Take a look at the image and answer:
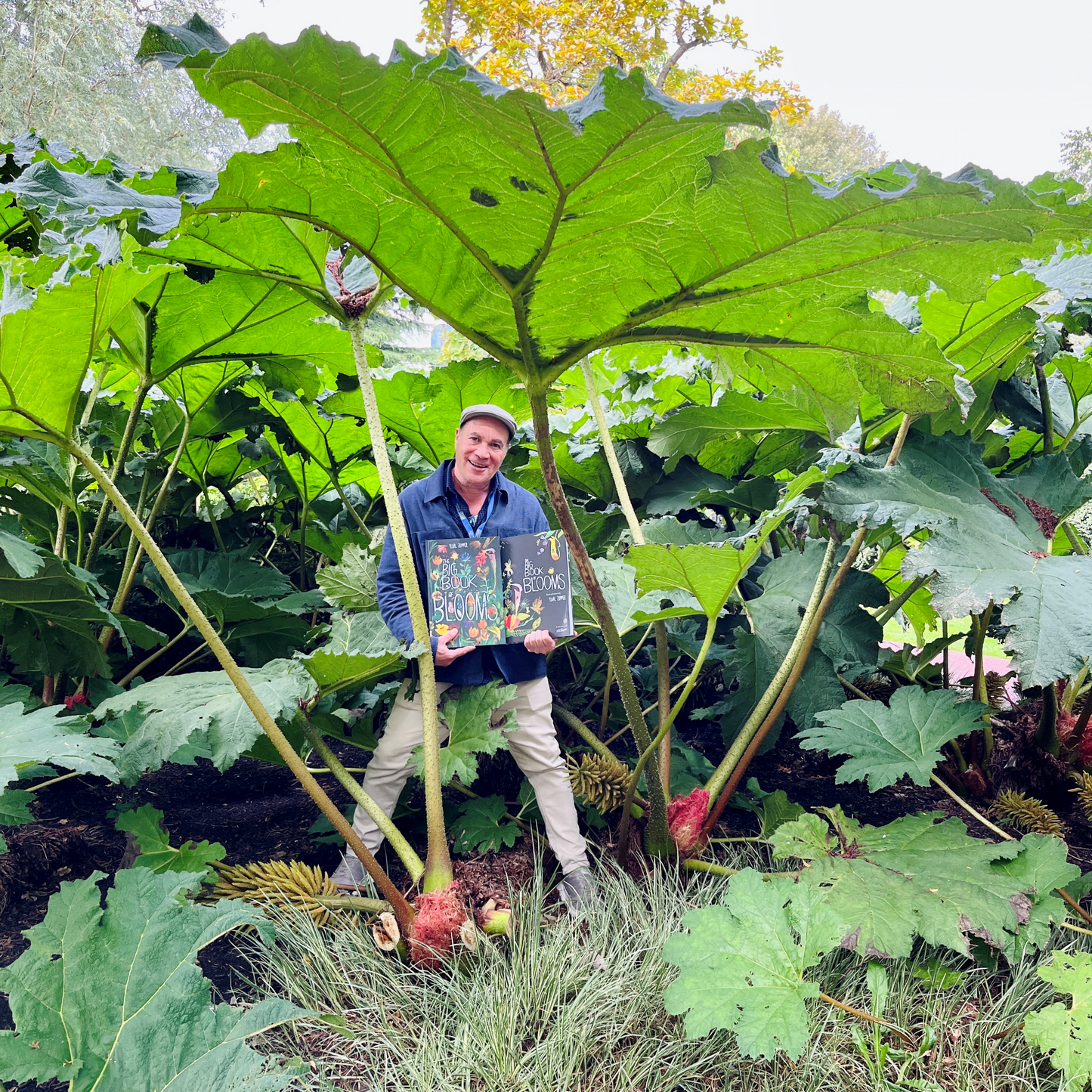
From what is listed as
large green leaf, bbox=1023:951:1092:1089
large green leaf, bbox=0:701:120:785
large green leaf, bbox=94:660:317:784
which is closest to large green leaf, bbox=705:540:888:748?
large green leaf, bbox=1023:951:1092:1089

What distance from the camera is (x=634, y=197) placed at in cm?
130

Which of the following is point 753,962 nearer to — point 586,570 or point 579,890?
point 579,890

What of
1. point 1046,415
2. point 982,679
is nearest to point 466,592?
point 982,679

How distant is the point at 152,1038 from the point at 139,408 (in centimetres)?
144

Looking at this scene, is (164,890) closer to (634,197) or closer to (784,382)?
(634,197)

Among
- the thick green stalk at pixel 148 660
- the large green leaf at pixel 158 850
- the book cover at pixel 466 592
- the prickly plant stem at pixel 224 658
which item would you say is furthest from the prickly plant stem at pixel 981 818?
the thick green stalk at pixel 148 660

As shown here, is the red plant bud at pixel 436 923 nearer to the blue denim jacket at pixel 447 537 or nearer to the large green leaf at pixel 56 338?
the blue denim jacket at pixel 447 537

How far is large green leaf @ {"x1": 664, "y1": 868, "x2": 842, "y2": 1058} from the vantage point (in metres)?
1.35

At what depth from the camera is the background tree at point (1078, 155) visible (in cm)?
2033

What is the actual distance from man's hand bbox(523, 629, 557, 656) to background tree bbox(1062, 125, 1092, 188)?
78.0ft

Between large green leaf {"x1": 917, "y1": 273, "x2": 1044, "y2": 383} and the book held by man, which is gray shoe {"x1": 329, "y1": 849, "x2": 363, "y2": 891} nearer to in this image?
the book held by man

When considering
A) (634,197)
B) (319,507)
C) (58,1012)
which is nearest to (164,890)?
(58,1012)

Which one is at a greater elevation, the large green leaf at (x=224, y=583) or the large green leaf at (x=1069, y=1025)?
the large green leaf at (x=224, y=583)

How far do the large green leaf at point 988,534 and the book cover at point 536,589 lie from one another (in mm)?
602
